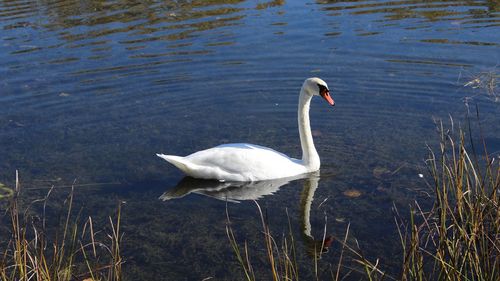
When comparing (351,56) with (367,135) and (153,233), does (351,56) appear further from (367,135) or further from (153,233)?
(153,233)

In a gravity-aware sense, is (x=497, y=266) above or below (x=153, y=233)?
above

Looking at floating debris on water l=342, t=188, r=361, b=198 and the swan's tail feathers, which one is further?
the swan's tail feathers

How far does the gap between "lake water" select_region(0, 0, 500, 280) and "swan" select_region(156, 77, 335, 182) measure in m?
0.20

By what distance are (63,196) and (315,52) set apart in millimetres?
6154

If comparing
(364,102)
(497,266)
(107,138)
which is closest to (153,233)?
(107,138)

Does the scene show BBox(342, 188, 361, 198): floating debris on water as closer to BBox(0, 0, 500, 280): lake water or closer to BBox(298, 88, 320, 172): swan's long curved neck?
BBox(0, 0, 500, 280): lake water

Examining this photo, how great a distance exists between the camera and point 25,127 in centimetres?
1041

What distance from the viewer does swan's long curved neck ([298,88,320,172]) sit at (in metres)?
8.56

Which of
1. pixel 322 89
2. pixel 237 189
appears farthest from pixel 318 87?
pixel 237 189

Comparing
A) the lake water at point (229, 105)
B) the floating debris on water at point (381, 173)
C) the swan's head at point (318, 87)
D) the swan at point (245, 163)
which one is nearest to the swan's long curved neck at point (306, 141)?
the swan at point (245, 163)

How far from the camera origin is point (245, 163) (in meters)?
8.36

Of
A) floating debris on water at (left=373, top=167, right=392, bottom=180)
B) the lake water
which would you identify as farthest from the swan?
floating debris on water at (left=373, top=167, right=392, bottom=180)

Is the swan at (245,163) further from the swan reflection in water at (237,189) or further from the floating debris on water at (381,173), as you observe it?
the floating debris on water at (381,173)

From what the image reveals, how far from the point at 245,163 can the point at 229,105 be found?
8.83ft
